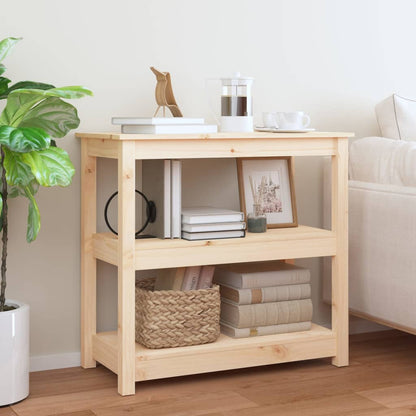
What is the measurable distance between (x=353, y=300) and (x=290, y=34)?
97 cm

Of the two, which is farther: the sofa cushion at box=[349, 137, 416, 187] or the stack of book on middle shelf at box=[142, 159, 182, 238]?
the sofa cushion at box=[349, 137, 416, 187]

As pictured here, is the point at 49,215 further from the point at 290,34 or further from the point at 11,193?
the point at 290,34

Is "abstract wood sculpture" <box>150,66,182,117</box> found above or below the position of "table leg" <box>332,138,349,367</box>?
above

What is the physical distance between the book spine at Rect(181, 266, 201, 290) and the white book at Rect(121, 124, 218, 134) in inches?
16.7

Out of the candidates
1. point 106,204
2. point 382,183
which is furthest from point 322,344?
point 106,204

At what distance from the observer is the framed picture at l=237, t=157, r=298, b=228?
8.67ft

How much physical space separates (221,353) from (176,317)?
0.18m

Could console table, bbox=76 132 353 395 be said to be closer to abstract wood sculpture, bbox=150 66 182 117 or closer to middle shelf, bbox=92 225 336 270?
middle shelf, bbox=92 225 336 270

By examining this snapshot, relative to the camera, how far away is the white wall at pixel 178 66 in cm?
250

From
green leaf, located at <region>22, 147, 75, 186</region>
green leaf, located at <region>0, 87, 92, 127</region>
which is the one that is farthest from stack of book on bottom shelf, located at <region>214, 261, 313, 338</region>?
green leaf, located at <region>0, 87, 92, 127</region>

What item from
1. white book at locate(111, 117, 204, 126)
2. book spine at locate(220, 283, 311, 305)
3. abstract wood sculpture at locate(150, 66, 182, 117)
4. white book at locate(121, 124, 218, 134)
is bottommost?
book spine at locate(220, 283, 311, 305)

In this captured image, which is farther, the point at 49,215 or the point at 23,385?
the point at 49,215

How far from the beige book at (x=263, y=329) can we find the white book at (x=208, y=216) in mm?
352

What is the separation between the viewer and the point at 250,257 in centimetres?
242
